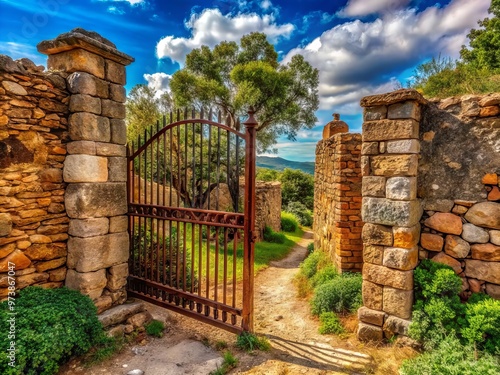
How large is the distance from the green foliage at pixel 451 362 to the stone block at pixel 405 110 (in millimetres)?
2329

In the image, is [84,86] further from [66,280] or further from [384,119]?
[384,119]

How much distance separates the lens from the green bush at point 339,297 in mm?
4457

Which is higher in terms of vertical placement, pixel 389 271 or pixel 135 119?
pixel 135 119

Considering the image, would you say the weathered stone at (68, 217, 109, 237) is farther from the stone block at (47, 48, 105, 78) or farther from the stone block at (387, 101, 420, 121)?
the stone block at (387, 101, 420, 121)

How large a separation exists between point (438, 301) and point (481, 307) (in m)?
0.36

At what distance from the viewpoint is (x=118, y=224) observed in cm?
390

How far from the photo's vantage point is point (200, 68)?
14922 millimetres

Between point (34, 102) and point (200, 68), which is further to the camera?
point (200, 68)

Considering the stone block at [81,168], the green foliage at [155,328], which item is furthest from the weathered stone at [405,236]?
the stone block at [81,168]

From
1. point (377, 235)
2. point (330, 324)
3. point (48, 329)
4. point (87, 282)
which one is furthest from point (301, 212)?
point (48, 329)

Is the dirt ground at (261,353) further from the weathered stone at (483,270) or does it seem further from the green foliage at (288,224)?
the green foliage at (288,224)

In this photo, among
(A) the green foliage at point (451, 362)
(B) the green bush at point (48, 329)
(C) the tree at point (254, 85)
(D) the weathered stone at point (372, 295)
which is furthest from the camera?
(C) the tree at point (254, 85)

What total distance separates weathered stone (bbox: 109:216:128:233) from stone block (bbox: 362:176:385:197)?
10.5 ft

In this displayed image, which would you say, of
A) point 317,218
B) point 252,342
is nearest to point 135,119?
point 317,218
